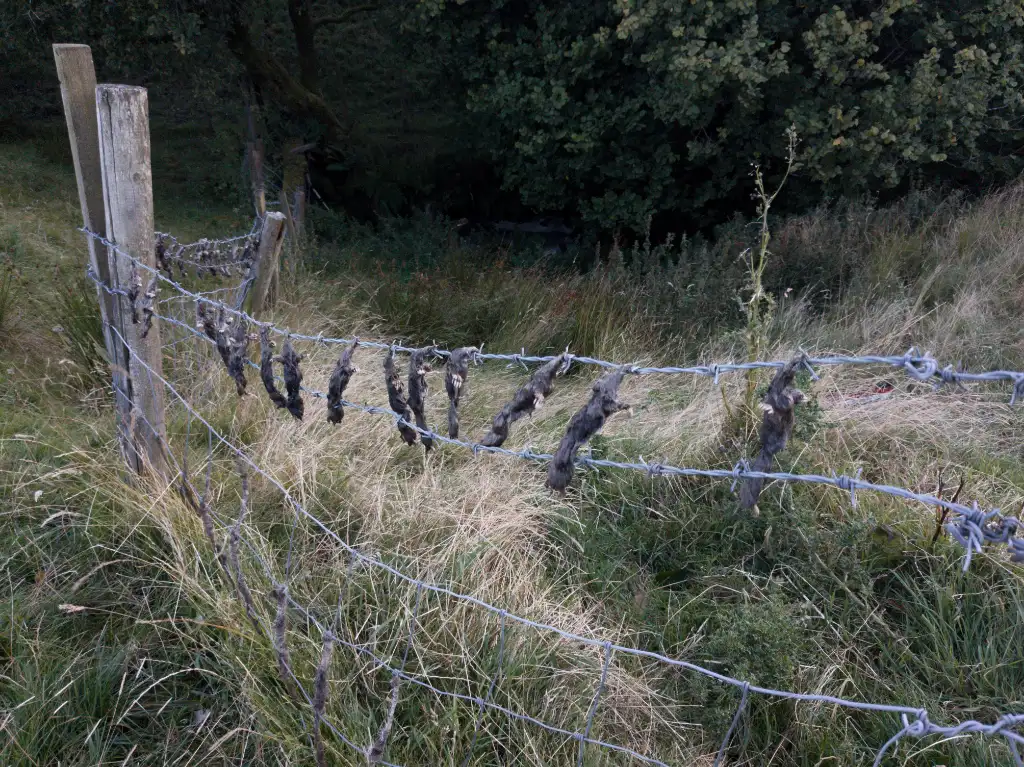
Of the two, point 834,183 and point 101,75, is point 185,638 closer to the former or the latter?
point 834,183

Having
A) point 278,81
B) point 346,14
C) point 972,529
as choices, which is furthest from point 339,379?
point 346,14

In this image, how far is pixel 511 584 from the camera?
2.81m

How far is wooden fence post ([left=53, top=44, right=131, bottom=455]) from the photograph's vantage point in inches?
118

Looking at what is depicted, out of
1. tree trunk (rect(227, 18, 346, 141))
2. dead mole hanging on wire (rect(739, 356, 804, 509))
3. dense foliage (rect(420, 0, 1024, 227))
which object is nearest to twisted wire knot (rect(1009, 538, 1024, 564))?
dead mole hanging on wire (rect(739, 356, 804, 509))

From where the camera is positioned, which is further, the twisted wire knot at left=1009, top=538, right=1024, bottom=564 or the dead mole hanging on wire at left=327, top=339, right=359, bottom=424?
the dead mole hanging on wire at left=327, top=339, right=359, bottom=424

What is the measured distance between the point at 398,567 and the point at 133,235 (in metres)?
Result: 1.52

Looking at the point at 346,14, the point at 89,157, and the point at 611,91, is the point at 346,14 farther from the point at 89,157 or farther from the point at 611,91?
the point at 89,157

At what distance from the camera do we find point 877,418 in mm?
3738

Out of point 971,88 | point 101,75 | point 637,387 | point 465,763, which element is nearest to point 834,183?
point 971,88

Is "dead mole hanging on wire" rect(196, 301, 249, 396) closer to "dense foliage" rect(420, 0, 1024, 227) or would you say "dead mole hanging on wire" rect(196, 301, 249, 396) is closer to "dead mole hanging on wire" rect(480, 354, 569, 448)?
"dead mole hanging on wire" rect(480, 354, 569, 448)

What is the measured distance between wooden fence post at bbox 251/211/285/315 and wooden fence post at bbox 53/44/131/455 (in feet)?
4.20

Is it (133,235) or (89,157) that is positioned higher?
(89,157)

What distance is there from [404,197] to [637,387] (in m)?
7.53

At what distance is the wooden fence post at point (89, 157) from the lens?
300cm
